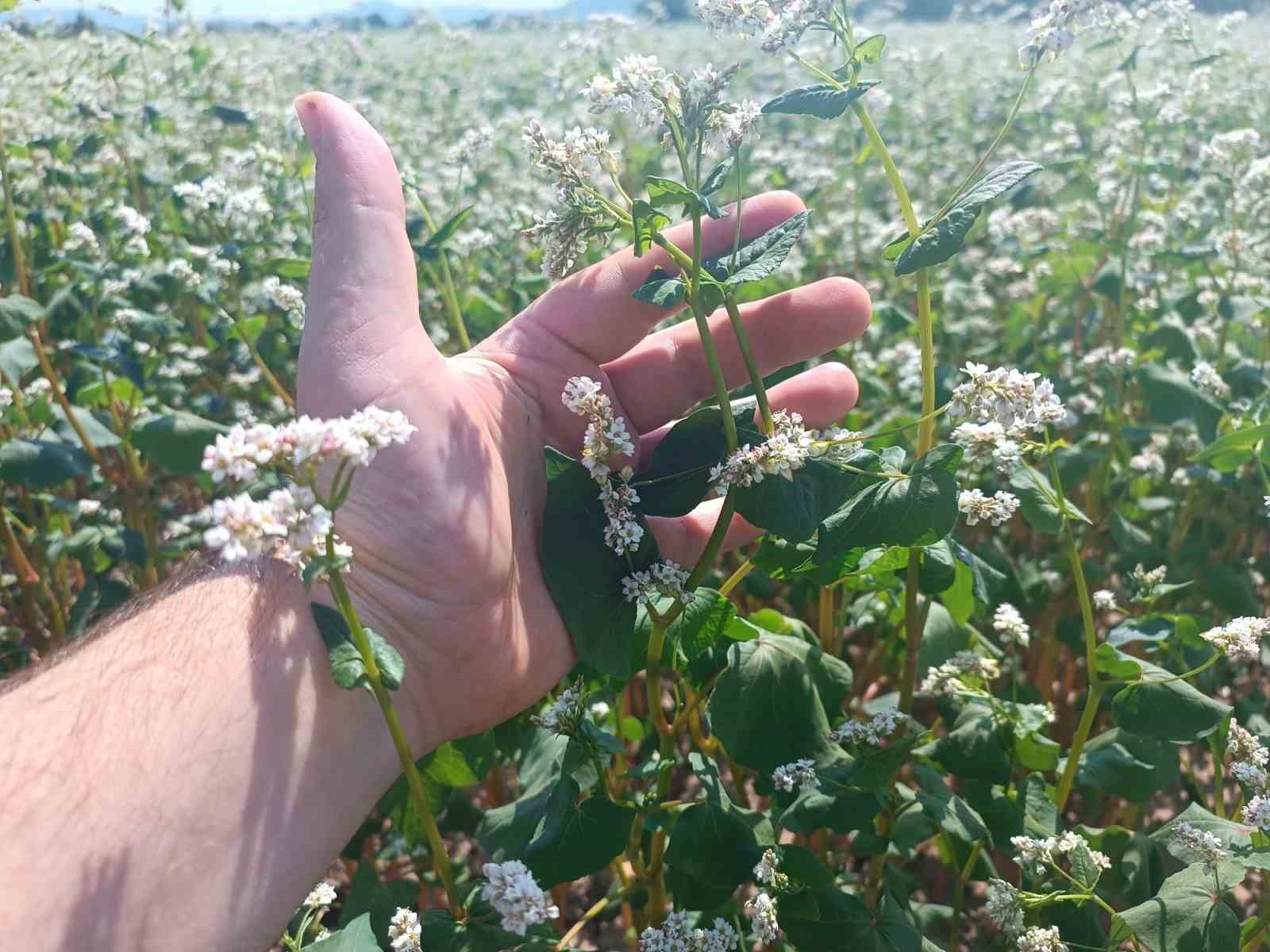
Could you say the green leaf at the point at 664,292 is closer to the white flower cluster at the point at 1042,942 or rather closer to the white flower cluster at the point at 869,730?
the white flower cluster at the point at 869,730

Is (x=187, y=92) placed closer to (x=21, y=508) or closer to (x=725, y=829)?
(x=21, y=508)

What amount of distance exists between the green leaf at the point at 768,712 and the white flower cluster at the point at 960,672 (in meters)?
0.29

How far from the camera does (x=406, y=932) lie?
1411mm

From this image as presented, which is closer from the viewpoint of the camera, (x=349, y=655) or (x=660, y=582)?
(x=349, y=655)

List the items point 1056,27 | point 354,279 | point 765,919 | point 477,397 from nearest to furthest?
point 765,919 → point 1056,27 → point 354,279 → point 477,397

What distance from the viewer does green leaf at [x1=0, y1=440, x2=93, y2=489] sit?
2674mm

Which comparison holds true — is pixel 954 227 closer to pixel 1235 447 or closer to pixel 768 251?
pixel 768 251

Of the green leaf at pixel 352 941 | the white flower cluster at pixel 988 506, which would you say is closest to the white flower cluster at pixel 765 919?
the green leaf at pixel 352 941

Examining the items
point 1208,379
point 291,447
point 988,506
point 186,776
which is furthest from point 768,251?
point 1208,379

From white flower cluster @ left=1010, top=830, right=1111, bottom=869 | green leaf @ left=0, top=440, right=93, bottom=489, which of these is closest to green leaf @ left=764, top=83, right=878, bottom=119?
white flower cluster @ left=1010, top=830, right=1111, bottom=869

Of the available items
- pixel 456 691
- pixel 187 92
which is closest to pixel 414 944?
pixel 456 691

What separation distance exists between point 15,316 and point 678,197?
2050mm

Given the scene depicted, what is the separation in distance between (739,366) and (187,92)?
475 centimetres

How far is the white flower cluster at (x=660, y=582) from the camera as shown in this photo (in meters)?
1.60
